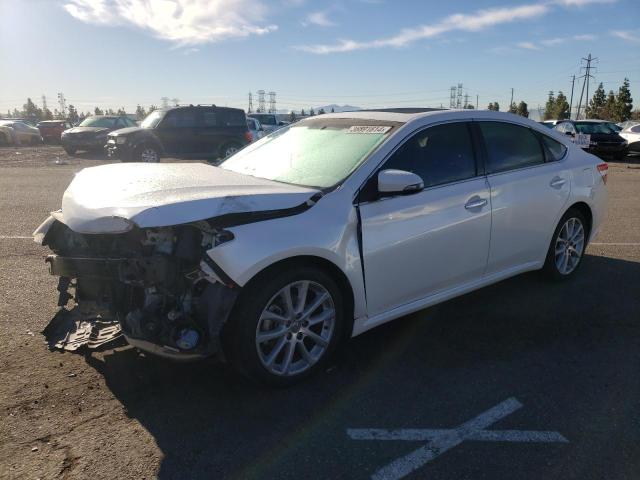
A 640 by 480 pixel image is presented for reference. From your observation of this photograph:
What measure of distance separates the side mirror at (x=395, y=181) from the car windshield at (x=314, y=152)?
248 millimetres

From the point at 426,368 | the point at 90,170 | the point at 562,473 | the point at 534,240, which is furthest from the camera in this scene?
the point at 534,240

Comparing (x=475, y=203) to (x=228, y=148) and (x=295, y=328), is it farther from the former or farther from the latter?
(x=228, y=148)

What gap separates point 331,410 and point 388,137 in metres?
1.89

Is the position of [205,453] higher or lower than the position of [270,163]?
lower

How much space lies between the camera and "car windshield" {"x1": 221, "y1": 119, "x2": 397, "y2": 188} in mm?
3746

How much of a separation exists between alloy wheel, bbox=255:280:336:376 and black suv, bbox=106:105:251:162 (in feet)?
47.9

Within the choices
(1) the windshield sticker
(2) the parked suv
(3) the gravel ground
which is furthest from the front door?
(2) the parked suv

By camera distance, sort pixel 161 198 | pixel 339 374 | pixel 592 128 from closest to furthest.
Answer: pixel 161 198, pixel 339 374, pixel 592 128

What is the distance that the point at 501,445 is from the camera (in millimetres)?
2814

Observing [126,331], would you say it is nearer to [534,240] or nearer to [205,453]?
[205,453]

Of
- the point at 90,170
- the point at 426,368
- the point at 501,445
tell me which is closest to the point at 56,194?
the point at 90,170

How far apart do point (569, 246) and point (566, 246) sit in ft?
0.19

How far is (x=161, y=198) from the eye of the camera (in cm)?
308

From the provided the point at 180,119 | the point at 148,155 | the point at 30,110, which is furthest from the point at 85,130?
the point at 30,110
